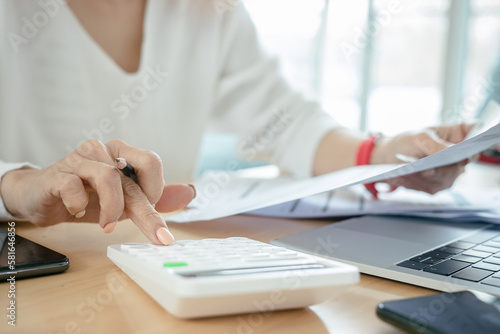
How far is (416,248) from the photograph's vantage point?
47 cm

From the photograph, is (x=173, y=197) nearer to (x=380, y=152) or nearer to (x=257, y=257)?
(x=257, y=257)

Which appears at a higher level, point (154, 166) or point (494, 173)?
point (154, 166)

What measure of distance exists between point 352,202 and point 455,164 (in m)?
0.16

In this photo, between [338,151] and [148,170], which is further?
[338,151]

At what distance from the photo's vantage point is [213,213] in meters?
0.58

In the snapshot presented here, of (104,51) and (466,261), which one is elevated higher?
(104,51)

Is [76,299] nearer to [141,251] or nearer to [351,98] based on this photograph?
[141,251]

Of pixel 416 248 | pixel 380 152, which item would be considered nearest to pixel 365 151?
pixel 380 152

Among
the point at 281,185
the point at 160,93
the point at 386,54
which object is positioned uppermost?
the point at 386,54

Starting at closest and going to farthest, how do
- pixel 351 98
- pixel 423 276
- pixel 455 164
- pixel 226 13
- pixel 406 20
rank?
pixel 423 276 → pixel 455 164 → pixel 226 13 → pixel 406 20 → pixel 351 98

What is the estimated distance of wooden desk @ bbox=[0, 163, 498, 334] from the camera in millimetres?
304

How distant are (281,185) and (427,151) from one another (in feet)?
0.67

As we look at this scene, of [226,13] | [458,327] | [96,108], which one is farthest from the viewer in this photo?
[226,13]

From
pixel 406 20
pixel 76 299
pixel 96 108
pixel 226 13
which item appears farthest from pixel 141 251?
pixel 406 20
